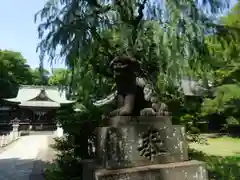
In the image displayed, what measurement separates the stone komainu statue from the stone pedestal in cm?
14

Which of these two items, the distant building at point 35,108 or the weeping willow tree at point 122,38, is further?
the distant building at point 35,108

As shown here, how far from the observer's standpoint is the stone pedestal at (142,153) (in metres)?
2.80

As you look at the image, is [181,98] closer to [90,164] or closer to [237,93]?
[90,164]

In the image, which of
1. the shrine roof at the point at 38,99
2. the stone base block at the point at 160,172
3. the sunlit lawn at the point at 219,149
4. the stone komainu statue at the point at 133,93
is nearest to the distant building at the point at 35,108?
the shrine roof at the point at 38,99

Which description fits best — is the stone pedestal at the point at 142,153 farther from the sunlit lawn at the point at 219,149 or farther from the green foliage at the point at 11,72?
the green foliage at the point at 11,72

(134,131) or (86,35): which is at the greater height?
(86,35)

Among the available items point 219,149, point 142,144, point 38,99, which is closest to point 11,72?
point 38,99

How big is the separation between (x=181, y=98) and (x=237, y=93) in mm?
5902

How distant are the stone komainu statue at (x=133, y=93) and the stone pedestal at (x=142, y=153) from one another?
0.14m

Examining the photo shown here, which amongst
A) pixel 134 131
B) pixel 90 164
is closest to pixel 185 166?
pixel 134 131

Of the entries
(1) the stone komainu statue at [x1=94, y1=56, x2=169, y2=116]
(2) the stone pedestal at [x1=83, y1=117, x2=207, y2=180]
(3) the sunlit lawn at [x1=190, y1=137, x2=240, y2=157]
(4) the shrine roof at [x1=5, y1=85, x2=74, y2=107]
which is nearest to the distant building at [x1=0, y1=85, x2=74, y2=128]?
(4) the shrine roof at [x1=5, y1=85, x2=74, y2=107]

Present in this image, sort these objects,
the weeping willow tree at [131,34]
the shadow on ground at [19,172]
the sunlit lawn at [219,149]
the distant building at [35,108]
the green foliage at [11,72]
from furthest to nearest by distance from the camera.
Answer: the green foliage at [11,72]
the distant building at [35,108]
the sunlit lawn at [219,149]
the shadow on ground at [19,172]
the weeping willow tree at [131,34]

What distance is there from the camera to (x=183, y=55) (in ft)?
15.3

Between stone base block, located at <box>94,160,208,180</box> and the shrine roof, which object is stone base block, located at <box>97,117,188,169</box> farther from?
the shrine roof
